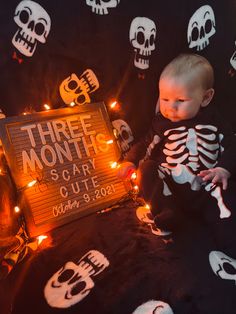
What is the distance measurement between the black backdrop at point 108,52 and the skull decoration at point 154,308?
69 centimetres

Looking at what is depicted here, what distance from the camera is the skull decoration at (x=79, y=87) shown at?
1.18 metres

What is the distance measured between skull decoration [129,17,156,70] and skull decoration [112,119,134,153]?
219 millimetres

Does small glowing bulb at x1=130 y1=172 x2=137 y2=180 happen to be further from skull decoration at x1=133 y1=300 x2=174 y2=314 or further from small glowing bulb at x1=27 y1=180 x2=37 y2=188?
skull decoration at x1=133 y1=300 x2=174 y2=314

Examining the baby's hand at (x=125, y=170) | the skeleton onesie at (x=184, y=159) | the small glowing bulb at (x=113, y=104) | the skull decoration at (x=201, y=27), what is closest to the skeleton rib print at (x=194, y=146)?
the skeleton onesie at (x=184, y=159)

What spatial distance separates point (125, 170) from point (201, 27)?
62 centimetres

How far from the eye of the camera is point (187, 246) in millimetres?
928

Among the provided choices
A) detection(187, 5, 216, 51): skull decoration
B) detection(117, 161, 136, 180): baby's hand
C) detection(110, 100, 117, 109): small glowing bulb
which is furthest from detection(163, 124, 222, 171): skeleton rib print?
detection(187, 5, 216, 51): skull decoration

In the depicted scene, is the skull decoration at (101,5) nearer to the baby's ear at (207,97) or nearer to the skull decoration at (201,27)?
the skull decoration at (201,27)

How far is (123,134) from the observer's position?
1293 mm

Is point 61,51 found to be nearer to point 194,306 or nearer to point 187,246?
point 187,246

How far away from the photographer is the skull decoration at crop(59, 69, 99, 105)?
3.86ft

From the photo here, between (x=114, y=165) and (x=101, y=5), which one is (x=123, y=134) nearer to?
(x=114, y=165)

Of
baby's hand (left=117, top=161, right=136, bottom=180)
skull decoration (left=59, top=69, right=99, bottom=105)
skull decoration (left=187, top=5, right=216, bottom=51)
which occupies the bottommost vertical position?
baby's hand (left=117, top=161, right=136, bottom=180)

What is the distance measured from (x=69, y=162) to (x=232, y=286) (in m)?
0.62
